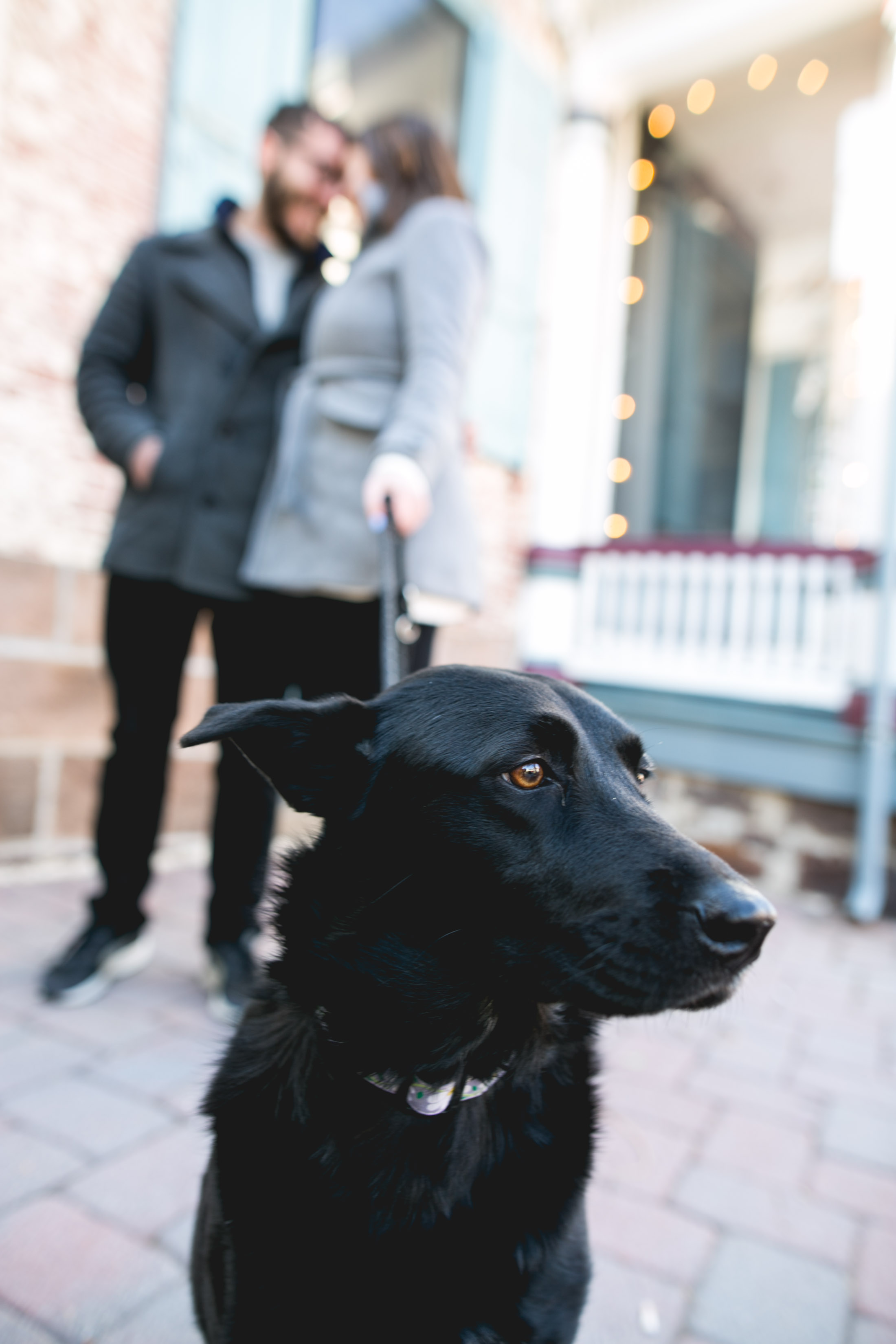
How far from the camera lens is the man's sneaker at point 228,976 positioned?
215 cm

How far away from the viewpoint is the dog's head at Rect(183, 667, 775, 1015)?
98 centimetres

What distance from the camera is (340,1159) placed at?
1017 mm

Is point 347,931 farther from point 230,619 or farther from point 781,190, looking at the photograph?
point 781,190

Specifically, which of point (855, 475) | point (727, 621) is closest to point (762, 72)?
point (855, 475)

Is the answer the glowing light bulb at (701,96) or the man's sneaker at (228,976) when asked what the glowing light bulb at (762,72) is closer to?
the glowing light bulb at (701,96)

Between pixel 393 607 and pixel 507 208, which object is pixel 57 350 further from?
pixel 507 208

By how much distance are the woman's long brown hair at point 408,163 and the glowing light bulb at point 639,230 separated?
521cm

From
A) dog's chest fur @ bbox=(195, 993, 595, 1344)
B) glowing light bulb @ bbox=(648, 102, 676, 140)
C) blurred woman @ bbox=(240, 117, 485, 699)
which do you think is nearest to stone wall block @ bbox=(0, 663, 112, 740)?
blurred woman @ bbox=(240, 117, 485, 699)

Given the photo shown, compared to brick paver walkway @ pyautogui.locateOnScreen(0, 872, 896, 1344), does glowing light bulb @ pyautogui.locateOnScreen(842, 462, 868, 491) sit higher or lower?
higher

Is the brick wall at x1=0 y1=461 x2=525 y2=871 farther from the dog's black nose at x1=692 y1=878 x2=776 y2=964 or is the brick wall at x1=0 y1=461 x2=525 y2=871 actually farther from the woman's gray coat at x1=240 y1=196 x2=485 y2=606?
the dog's black nose at x1=692 y1=878 x2=776 y2=964

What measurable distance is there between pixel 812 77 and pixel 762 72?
0.37 m

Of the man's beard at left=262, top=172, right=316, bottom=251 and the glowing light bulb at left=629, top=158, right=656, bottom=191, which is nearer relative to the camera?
the man's beard at left=262, top=172, right=316, bottom=251

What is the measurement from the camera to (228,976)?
217 cm

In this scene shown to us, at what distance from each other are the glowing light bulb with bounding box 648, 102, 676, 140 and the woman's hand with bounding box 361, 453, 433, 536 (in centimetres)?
629
